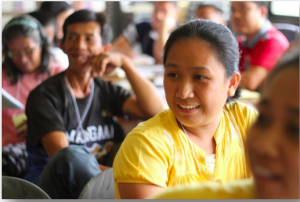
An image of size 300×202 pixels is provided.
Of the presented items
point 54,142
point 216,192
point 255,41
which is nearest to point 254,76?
point 255,41

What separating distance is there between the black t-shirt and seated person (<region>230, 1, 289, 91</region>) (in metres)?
0.84

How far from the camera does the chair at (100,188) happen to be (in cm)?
127

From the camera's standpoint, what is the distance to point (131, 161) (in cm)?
105

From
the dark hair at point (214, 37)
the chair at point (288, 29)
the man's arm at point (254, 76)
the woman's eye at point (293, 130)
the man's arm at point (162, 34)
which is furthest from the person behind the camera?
the man's arm at point (162, 34)

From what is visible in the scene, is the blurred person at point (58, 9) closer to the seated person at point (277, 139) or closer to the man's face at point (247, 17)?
the man's face at point (247, 17)

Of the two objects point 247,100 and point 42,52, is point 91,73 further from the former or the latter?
point 247,100

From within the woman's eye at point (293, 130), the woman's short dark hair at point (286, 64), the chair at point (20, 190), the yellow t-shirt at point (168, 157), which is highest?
the woman's short dark hair at point (286, 64)

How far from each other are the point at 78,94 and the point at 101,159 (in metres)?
0.31

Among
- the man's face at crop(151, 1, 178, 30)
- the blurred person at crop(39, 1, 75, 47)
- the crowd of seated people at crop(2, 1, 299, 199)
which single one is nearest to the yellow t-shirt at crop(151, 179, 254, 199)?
the crowd of seated people at crop(2, 1, 299, 199)

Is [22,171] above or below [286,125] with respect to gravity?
below

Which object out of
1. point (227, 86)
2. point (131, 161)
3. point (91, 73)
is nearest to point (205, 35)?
point (227, 86)

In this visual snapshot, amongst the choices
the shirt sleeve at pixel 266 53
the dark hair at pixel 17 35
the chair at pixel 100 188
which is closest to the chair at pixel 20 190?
the chair at pixel 100 188

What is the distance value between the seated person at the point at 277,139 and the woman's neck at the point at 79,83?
1.51m

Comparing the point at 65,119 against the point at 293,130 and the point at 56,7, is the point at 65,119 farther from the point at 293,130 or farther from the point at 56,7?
the point at 56,7
